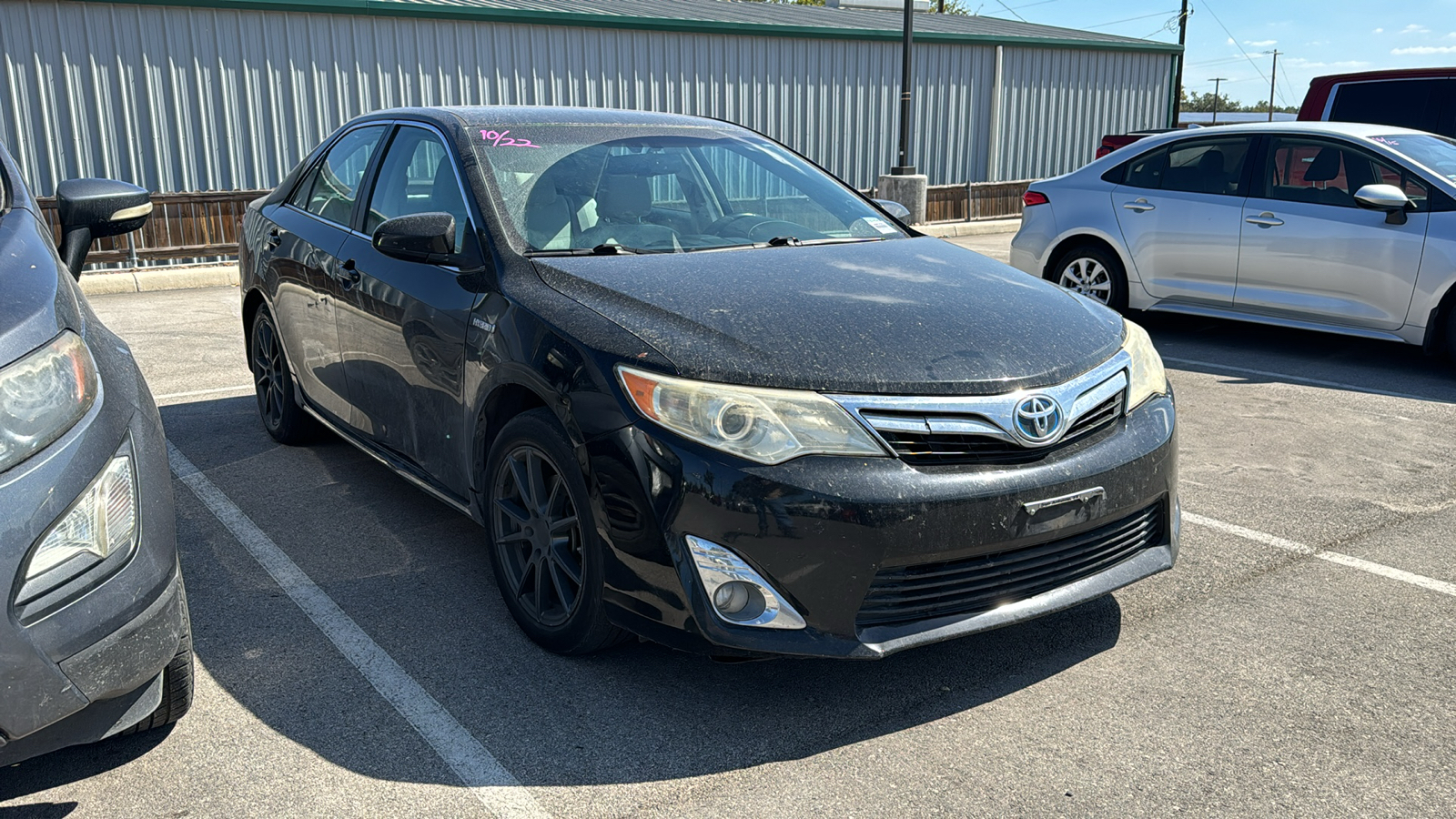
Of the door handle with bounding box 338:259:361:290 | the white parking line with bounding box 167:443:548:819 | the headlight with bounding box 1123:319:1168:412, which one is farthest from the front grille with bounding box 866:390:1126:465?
the door handle with bounding box 338:259:361:290

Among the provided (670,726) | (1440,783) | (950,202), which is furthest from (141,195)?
(950,202)

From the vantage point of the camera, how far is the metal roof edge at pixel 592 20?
523 inches

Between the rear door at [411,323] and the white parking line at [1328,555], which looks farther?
the white parking line at [1328,555]

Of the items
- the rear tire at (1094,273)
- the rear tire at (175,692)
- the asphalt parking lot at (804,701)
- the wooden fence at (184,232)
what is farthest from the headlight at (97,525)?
the wooden fence at (184,232)

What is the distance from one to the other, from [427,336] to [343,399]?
3.28ft

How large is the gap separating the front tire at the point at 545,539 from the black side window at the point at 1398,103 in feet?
30.6

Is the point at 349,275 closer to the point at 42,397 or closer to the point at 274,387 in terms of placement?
the point at 274,387

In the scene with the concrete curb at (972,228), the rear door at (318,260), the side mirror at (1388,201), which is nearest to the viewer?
the rear door at (318,260)

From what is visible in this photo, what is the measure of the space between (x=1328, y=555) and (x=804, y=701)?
7.18 feet

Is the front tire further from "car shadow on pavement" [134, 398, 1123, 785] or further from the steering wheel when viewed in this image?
the steering wheel

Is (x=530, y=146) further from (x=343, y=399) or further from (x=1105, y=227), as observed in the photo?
(x=1105, y=227)

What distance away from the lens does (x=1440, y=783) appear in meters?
2.67

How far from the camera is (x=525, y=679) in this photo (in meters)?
3.22

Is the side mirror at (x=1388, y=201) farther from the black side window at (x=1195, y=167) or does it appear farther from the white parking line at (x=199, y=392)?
the white parking line at (x=199, y=392)
